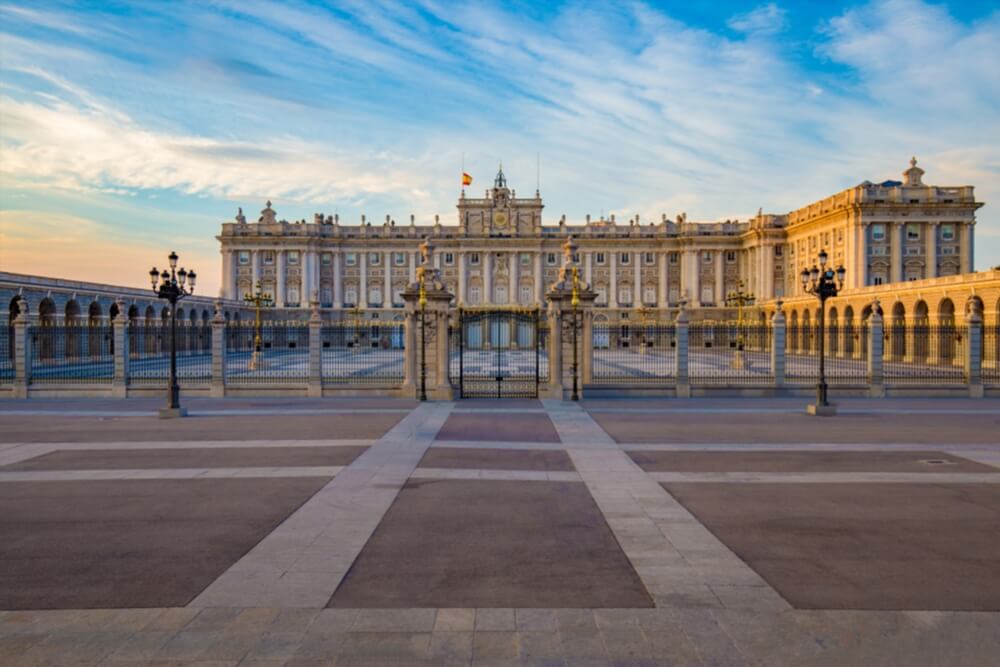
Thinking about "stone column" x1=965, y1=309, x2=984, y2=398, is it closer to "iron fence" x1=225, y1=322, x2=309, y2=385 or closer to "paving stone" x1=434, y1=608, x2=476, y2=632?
"iron fence" x1=225, y1=322, x2=309, y2=385

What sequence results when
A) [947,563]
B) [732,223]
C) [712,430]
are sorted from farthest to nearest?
[732,223], [712,430], [947,563]

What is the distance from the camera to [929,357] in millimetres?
48062

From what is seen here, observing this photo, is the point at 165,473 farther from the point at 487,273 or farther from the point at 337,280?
the point at 337,280

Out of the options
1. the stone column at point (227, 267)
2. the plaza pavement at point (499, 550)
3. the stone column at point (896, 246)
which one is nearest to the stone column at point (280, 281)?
the stone column at point (227, 267)

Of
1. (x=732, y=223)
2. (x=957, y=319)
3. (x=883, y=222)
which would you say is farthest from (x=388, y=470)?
(x=732, y=223)

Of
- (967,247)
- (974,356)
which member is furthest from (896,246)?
(974,356)

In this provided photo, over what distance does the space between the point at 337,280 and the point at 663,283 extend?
4642cm

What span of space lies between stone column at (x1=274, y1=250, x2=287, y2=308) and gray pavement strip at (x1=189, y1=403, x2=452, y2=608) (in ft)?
280

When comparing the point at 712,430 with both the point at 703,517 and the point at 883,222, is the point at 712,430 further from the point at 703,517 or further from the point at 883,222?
the point at 883,222

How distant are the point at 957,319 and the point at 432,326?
130 feet

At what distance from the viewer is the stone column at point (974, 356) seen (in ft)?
83.9

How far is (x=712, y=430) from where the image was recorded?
17031 millimetres

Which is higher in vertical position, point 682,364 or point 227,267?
point 227,267

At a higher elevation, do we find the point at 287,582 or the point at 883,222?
the point at 883,222
